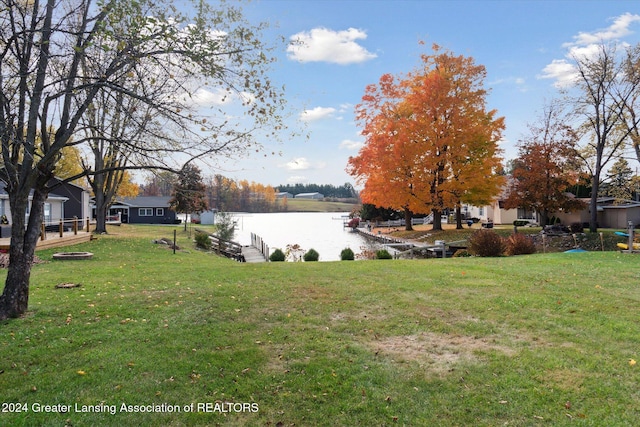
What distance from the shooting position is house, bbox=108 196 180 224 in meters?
54.3

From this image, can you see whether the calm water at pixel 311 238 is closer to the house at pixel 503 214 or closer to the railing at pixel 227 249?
the railing at pixel 227 249

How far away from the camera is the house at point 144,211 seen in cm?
5434

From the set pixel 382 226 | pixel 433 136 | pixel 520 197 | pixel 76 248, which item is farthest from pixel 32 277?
pixel 382 226

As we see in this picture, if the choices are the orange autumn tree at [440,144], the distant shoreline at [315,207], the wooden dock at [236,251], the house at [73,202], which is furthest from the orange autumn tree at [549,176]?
the distant shoreline at [315,207]

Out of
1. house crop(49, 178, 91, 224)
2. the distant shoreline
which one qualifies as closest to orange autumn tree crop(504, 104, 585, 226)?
A: house crop(49, 178, 91, 224)

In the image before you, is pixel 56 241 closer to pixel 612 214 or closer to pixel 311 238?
pixel 311 238

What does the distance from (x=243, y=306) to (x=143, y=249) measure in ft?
46.6

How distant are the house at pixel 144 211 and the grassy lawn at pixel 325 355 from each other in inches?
1882

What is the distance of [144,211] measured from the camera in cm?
5466

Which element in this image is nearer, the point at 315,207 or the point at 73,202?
the point at 73,202

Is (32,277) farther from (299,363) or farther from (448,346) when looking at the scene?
Result: (448,346)

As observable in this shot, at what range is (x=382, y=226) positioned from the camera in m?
51.2

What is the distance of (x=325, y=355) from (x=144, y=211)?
54.9 meters

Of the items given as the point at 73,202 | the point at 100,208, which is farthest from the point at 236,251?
the point at 73,202
